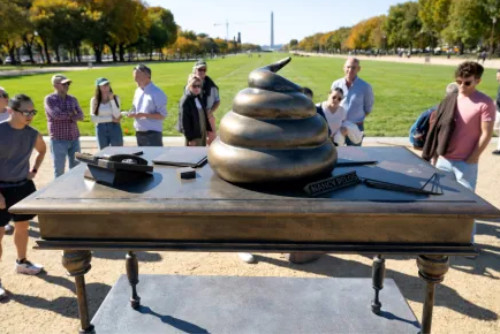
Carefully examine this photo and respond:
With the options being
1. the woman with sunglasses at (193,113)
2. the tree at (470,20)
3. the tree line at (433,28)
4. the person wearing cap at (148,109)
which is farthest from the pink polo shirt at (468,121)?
the tree at (470,20)

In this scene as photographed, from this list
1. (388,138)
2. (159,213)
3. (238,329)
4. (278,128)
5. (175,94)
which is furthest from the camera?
(175,94)

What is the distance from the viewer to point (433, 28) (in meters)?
70.1

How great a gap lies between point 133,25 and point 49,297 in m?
66.3

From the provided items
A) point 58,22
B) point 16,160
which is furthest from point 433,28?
point 16,160

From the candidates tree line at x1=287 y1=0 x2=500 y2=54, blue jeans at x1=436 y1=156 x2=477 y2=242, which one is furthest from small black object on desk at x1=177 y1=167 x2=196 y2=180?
tree line at x1=287 y1=0 x2=500 y2=54

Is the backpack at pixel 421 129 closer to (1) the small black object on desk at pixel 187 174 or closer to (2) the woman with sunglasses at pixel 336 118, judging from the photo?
(2) the woman with sunglasses at pixel 336 118

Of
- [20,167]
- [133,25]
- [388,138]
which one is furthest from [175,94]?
[133,25]

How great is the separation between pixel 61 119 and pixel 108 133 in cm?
79

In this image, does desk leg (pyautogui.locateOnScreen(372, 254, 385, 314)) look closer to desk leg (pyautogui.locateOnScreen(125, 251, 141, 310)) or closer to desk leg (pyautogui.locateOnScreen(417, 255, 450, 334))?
desk leg (pyautogui.locateOnScreen(417, 255, 450, 334))

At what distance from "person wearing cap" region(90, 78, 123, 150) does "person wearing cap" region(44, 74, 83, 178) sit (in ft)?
1.25

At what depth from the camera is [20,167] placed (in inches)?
141

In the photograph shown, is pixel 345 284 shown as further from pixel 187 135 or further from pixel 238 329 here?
pixel 187 135

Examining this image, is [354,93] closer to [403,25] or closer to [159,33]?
[159,33]

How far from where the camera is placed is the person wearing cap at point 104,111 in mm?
5691
